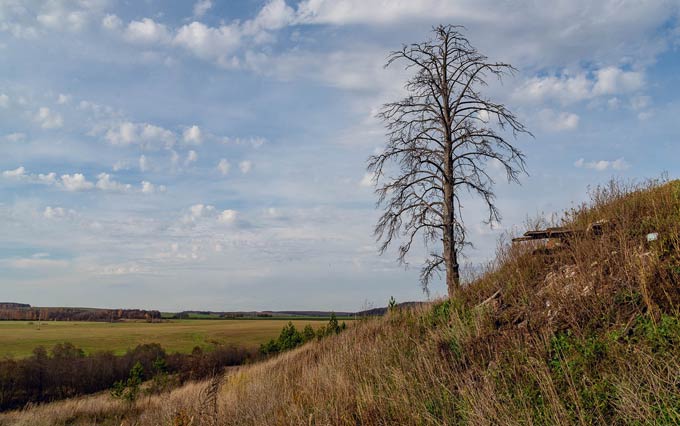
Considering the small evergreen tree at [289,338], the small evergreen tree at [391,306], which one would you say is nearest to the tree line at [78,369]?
the small evergreen tree at [289,338]

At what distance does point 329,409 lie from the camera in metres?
6.56

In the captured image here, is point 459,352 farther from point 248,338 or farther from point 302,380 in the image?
point 248,338

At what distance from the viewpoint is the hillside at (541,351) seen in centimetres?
459

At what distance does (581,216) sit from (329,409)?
6819 mm

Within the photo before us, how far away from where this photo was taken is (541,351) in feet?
19.0

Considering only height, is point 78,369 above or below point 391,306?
below

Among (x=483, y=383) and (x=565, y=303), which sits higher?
(x=565, y=303)

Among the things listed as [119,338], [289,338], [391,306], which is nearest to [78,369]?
[119,338]

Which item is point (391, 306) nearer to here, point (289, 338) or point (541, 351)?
point (541, 351)

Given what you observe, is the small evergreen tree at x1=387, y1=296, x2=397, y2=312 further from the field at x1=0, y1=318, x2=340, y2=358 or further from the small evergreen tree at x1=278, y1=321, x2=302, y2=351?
the field at x1=0, y1=318, x2=340, y2=358

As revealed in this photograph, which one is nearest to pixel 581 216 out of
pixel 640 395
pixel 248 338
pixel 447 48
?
pixel 640 395

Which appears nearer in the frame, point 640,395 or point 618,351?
point 640,395

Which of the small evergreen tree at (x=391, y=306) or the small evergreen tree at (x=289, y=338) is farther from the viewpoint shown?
the small evergreen tree at (x=289, y=338)

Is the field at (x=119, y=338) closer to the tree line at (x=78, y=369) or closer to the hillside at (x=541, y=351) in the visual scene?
the tree line at (x=78, y=369)
